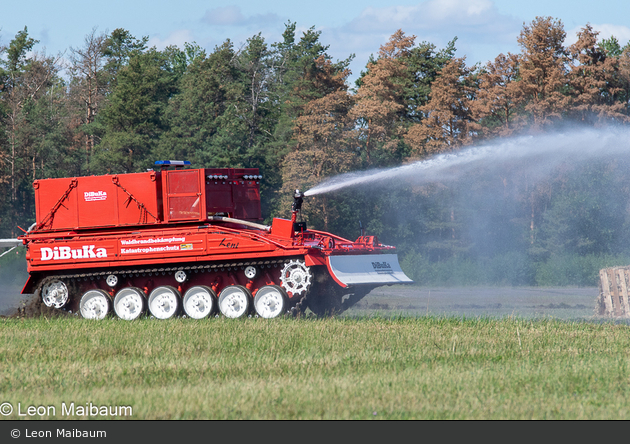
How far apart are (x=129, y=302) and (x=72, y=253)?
1.72 metres

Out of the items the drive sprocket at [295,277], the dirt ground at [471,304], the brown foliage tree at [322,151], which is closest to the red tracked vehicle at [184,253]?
the drive sprocket at [295,277]

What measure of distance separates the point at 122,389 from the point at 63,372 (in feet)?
4.89

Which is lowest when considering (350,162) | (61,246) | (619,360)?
(619,360)

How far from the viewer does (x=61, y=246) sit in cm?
1778

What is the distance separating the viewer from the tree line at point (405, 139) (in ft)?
137

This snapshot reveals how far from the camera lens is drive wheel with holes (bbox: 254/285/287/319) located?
16.2 meters

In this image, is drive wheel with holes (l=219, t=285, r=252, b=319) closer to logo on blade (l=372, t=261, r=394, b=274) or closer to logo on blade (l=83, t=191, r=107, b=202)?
logo on blade (l=372, t=261, r=394, b=274)

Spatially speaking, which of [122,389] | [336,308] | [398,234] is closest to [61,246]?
[336,308]

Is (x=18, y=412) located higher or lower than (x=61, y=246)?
lower

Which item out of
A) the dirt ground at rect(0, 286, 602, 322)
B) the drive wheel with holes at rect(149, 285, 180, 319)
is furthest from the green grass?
the dirt ground at rect(0, 286, 602, 322)

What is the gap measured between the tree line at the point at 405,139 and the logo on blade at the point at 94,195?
23.6m

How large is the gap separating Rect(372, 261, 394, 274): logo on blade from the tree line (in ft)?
79.3
